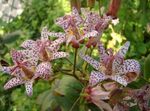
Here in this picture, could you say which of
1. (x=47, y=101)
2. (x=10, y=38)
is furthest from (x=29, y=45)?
(x=10, y=38)

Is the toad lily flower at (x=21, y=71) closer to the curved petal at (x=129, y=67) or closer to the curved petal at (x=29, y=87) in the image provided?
the curved petal at (x=29, y=87)

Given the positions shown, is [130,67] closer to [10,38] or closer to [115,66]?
[115,66]

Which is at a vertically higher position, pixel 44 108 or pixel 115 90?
pixel 115 90

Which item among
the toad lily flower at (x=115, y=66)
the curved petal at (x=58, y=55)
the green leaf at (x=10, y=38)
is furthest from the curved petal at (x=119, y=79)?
the green leaf at (x=10, y=38)

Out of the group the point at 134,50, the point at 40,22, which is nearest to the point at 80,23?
the point at 134,50

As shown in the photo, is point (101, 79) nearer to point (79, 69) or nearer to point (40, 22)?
point (79, 69)

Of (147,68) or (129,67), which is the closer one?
(129,67)
